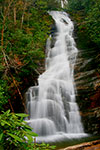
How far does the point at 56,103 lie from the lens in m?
9.75

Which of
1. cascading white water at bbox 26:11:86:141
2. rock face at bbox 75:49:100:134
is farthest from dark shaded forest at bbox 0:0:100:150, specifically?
cascading white water at bbox 26:11:86:141

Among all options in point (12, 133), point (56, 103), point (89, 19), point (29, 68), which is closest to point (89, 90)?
point (56, 103)

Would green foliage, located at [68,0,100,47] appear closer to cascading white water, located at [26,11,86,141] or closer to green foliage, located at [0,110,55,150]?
cascading white water, located at [26,11,86,141]

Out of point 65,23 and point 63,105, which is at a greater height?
point 65,23

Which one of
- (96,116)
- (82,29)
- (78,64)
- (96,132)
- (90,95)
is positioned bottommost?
(96,132)

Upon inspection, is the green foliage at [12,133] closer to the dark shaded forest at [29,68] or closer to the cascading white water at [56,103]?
the dark shaded forest at [29,68]

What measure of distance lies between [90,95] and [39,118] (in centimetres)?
346

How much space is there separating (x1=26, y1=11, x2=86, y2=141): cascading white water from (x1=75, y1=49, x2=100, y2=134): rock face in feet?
1.33

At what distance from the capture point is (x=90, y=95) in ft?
32.0

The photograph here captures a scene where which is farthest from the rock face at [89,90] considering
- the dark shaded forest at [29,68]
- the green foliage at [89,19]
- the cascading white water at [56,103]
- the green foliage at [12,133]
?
the green foliage at [12,133]

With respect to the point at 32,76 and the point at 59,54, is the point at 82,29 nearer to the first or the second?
the point at 59,54

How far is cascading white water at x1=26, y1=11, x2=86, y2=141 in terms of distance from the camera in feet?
27.0

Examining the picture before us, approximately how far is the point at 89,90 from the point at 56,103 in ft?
7.44

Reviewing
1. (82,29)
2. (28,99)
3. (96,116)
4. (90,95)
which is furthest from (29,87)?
(82,29)
